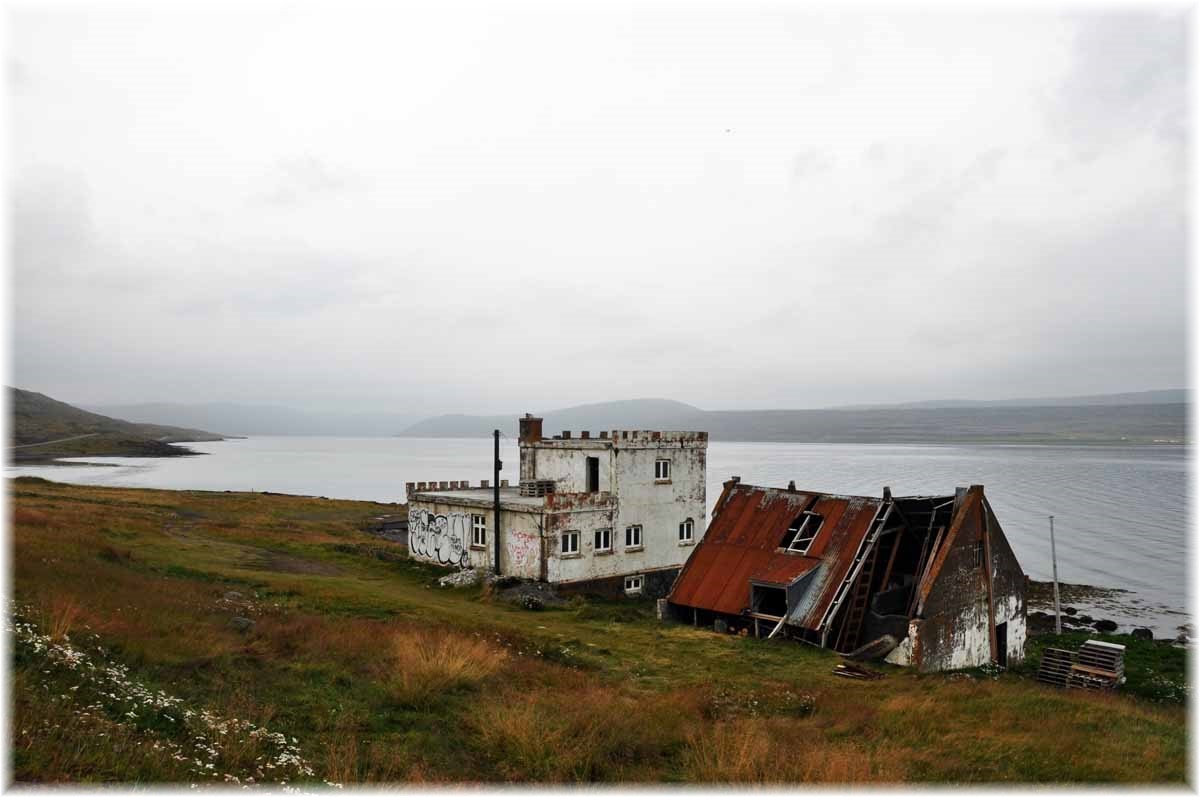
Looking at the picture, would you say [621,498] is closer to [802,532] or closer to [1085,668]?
[802,532]

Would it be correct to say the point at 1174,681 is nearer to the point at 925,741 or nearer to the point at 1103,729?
the point at 1103,729

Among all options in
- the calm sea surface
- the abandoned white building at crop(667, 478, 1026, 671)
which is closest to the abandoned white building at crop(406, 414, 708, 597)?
the abandoned white building at crop(667, 478, 1026, 671)

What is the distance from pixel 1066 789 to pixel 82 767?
1437cm

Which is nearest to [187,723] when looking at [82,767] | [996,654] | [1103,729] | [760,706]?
[82,767]

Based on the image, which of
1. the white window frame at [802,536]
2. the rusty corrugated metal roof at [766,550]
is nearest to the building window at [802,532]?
the white window frame at [802,536]

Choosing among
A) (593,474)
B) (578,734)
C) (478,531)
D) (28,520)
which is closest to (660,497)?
(593,474)

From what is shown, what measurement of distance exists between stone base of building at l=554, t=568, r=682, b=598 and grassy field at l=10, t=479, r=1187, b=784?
986 centimetres

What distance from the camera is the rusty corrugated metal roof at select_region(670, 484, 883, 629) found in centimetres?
2862

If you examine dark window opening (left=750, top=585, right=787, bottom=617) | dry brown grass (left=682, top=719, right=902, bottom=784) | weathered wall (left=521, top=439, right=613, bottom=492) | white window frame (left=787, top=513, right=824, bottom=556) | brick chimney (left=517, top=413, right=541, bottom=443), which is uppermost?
brick chimney (left=517, top=413, right=541, bottom=443)

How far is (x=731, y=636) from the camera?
92.0 ft

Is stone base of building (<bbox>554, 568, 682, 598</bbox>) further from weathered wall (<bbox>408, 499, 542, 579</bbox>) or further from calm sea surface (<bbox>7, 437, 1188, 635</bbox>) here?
calm sea surface (<bbox>7, 437, 1188, 635</bbox>)

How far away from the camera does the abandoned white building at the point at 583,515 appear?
36.8 meters

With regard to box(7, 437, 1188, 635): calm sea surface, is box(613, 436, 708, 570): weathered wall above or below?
above

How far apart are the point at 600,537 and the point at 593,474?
11.6 feet
